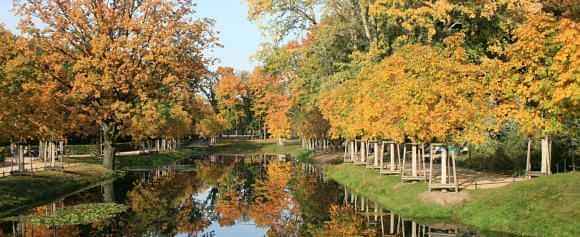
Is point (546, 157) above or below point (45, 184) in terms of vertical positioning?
above

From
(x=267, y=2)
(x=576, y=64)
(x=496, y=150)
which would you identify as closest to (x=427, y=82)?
(x=576, y=64)

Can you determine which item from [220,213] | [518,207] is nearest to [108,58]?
[220,213]

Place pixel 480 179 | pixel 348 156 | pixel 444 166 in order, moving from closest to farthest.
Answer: pixel 444 166 < pixel 480 179 < pixel 348 156

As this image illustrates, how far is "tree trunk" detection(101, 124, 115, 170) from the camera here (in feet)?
179

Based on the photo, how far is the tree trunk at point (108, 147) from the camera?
2147 inches

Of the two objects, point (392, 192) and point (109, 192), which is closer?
point (392, 192)

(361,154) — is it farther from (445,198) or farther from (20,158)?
(20,158)

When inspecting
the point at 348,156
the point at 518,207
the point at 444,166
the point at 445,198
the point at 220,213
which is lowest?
the point at 220,213

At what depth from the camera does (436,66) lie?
96.3ft

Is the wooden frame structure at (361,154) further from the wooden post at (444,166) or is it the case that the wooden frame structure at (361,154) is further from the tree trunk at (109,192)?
the tree trunk at (109,192)

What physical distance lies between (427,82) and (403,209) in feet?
19.8

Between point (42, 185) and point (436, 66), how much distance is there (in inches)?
1009

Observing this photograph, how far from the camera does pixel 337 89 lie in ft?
154

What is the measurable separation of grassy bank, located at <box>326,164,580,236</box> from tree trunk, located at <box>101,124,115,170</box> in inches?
1165
